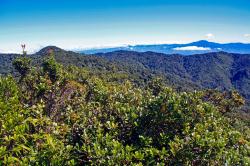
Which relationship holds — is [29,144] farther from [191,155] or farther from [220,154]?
[220,154]

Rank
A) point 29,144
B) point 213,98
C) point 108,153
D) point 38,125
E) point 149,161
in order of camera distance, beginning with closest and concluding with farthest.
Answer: point 108,153 → point 149,161 → point 29,144 → point 38,125 → point 213,98

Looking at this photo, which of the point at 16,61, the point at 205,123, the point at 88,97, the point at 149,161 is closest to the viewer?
the point at 149,161

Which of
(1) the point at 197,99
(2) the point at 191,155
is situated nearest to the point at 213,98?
(1) the point at 197,99

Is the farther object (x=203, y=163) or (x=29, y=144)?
(x=29, y=144)

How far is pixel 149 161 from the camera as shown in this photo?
16.5 meters

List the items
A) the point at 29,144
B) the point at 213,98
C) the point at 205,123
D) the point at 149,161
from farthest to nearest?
the point at 213,98 < the point at 205,123 < the point at 29,144 < the point at 149,161

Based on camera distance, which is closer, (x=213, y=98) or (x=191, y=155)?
(x=191, y=155)

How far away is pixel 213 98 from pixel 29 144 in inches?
2224

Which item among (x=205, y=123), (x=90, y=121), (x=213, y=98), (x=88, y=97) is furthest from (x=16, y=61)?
(x=205, y=123)

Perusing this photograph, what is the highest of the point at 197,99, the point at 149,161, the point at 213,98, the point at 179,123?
the point at 197,99

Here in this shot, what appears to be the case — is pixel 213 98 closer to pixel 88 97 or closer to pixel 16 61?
pixel 88 97

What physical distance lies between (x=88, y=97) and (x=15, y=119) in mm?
29708

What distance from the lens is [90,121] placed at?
2014 cm

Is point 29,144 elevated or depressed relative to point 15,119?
depressed
